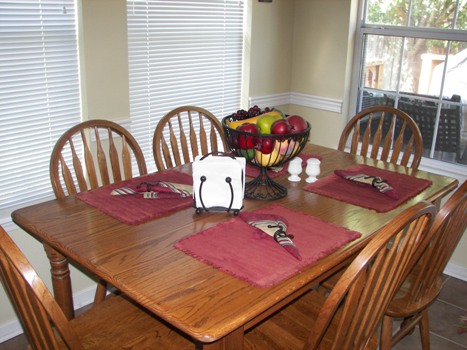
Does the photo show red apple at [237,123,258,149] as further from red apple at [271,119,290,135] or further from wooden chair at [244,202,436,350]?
wooden chair at [244,202,436,350]

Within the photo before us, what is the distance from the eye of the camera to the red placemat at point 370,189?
195cm

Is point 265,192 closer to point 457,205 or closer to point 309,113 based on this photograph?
point 457,205

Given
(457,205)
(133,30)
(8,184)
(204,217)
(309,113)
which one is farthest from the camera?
(309,113)

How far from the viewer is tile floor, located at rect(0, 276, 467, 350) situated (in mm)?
2396

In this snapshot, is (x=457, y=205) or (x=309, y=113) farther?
(x=309, y=113)

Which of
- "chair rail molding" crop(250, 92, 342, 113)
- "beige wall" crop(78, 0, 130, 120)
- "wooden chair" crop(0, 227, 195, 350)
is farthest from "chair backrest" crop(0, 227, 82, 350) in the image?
"chair rail molding" crop(250, 92, 342, 113)

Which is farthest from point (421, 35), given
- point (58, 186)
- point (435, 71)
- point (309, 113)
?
point (58, 186)

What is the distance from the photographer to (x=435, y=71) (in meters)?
2.99

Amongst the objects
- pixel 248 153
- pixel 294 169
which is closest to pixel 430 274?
pixel 294 169

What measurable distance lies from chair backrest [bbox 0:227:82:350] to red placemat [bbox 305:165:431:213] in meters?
1.11

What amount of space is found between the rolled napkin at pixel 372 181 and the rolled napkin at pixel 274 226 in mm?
521

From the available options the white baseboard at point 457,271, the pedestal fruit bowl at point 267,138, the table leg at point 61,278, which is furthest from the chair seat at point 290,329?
the white baseboard at point 457,271

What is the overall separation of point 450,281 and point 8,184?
2390mm

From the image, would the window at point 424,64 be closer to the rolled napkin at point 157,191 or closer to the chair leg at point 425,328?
the chair leg at point 425,328
